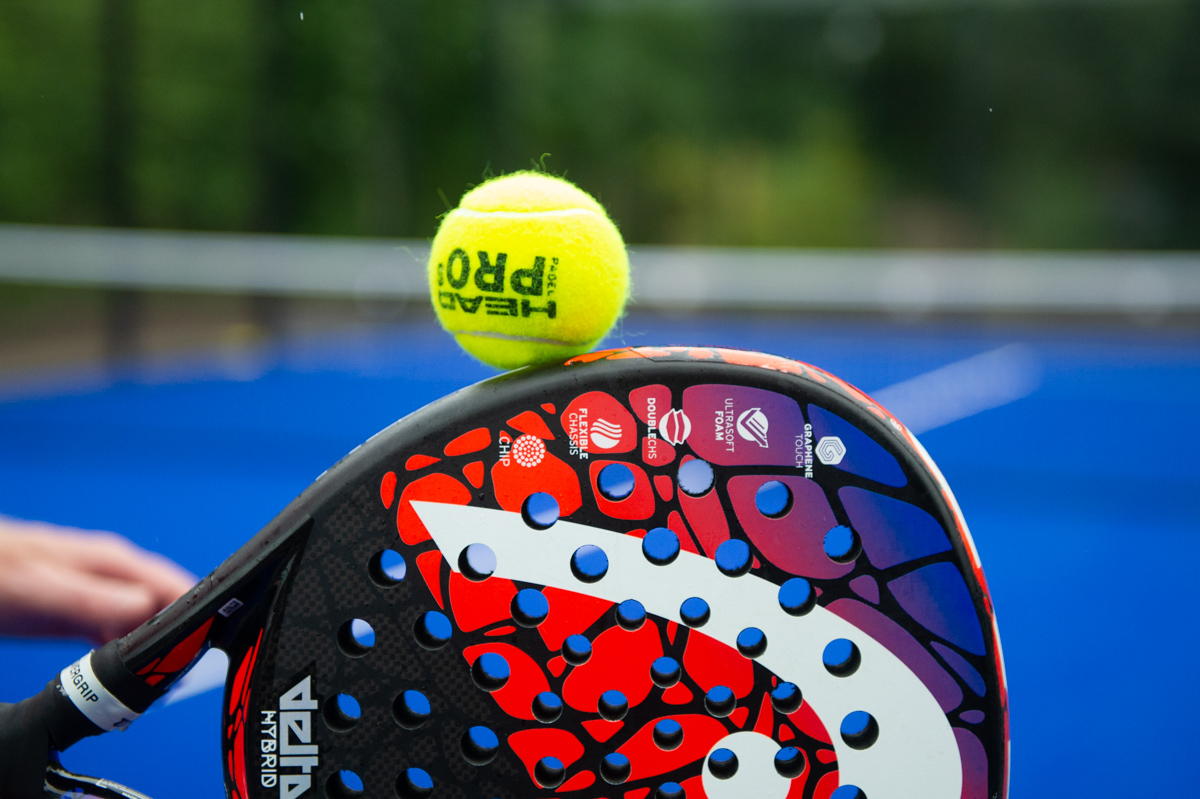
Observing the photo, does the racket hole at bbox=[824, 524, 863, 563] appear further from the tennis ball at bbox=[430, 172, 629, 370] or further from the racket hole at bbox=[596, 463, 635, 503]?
the tennis ball at bbox=[430, 172, 629, 370]

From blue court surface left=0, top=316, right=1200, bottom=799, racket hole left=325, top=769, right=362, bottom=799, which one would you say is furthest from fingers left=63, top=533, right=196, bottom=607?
racket hole left=325, top=769, right=362, bottom=799

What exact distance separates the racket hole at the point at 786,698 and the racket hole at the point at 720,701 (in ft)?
0.13

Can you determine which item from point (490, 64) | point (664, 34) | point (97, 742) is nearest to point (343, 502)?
point (97, 742)

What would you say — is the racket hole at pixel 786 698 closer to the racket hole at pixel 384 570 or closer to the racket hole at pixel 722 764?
the racket hole at pixel 722 764

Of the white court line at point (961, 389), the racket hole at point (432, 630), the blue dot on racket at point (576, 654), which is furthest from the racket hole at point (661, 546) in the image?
the white court line at point (961, 389)

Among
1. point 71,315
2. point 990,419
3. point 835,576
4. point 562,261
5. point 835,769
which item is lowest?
point 835,769

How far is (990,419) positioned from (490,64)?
802cm

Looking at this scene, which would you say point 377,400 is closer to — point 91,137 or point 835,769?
point 91,137

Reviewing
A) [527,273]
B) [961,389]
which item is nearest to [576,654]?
[527,273]

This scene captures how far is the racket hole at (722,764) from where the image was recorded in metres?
1.01

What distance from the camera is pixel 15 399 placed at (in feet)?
20.6

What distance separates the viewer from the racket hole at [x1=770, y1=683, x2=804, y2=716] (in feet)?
3.27

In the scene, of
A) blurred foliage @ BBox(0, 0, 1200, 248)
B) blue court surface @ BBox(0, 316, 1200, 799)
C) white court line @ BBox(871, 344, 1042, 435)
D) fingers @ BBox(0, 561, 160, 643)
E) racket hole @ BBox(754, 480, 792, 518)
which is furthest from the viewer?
blurred foliage @ BBox(0, 0, 1200, 248)

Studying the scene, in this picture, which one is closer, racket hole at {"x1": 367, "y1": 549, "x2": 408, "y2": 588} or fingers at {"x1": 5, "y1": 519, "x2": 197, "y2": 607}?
racket hole at {"x1": 367, "y1": 549, "x2": 408, "y2": 588}
